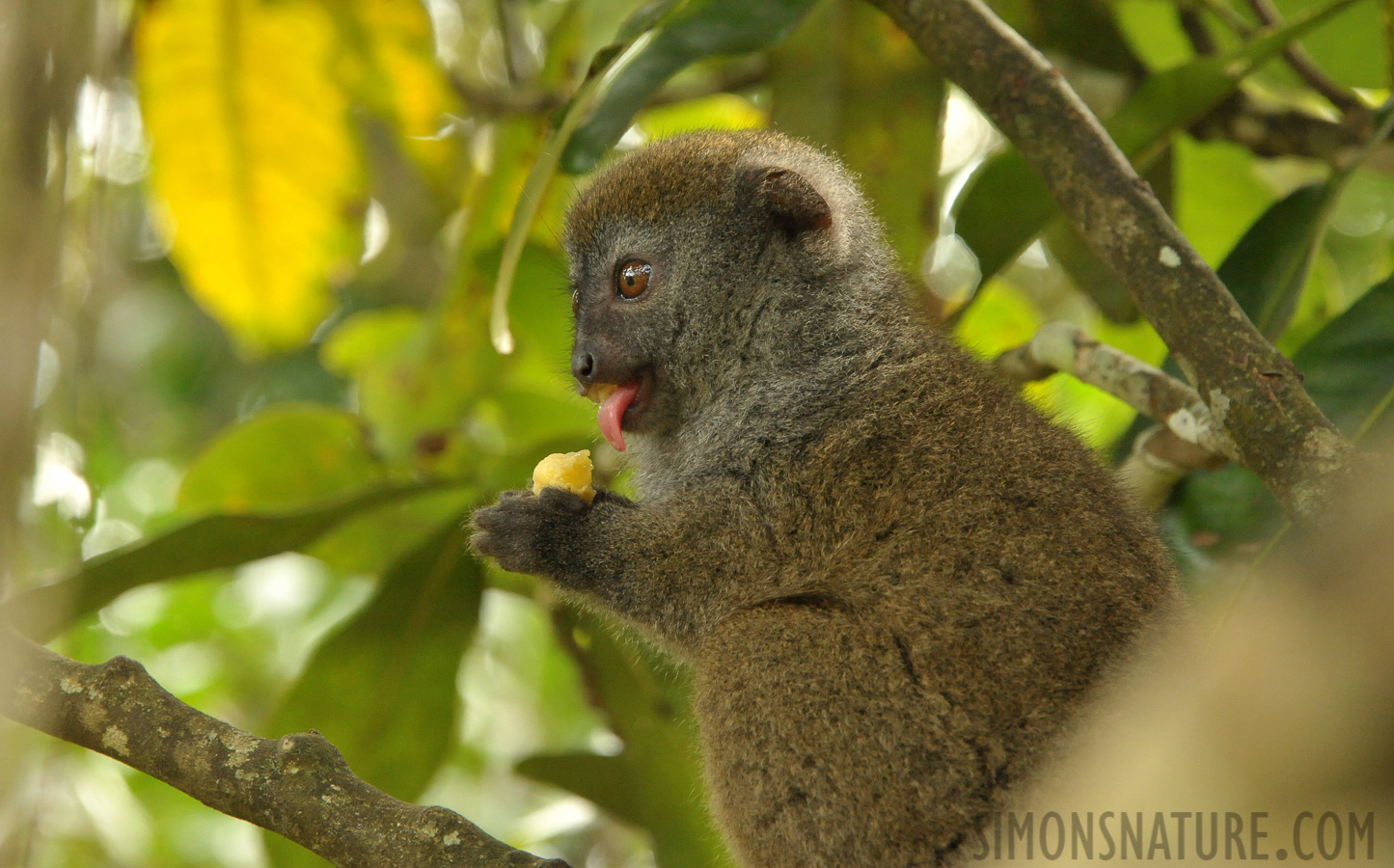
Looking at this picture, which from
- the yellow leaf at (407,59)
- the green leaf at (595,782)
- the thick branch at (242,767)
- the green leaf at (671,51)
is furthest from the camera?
Result: the yellow leaf at (407,59)

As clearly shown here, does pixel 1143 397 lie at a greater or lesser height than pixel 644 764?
greater

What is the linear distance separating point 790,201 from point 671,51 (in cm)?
60

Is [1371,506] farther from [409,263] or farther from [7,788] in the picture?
[409,263]

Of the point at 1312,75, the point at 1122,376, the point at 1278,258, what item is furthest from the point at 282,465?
the point at 1312,75

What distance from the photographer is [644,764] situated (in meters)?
4.81

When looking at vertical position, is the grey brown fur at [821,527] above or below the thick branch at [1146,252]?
below

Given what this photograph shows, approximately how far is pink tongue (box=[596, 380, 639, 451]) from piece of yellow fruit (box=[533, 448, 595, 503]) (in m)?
0.13

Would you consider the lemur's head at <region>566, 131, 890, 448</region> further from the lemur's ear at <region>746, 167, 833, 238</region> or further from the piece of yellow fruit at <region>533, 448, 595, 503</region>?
the piece of yellow fruit at <region>533, 448, 595, 503</region>

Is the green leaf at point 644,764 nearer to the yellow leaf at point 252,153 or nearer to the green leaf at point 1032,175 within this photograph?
the green leaf at point 1032,175

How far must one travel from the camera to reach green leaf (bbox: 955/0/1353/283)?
4375mm

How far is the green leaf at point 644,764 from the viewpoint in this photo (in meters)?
4.68

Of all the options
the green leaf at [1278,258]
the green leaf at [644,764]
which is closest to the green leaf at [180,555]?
the green leaf at [644,764]

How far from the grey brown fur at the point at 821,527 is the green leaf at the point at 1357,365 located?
2.87 ft

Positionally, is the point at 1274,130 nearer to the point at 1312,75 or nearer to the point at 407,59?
the point at 1312,75
